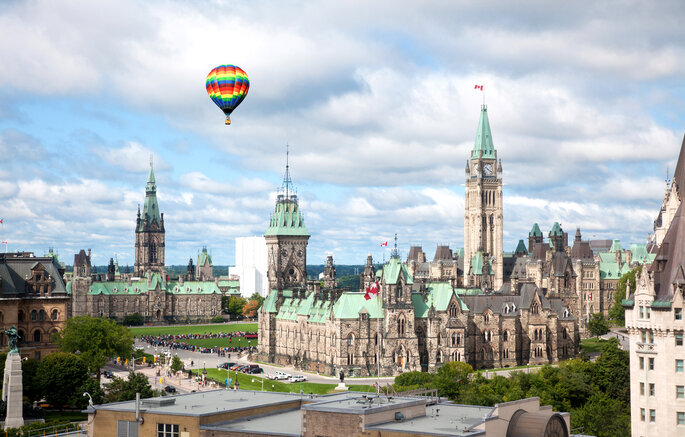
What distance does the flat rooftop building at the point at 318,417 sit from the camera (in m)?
48.0

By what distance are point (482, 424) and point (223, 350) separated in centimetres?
11722

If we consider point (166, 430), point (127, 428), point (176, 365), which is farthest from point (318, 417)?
point (176, 365)

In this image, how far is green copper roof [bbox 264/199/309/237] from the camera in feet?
570

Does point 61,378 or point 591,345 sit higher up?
point 61,378

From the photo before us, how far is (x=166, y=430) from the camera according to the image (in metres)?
53.2

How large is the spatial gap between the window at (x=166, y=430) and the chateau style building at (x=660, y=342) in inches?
1500

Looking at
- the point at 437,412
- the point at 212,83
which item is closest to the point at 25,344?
the point at 212,83

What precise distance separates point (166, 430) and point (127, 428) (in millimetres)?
2809

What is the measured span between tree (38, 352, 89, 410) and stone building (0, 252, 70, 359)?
52.3 feet

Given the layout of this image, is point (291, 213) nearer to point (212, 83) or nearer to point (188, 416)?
point (212, 83)

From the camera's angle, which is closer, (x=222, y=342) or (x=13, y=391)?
(x=13, y=391)

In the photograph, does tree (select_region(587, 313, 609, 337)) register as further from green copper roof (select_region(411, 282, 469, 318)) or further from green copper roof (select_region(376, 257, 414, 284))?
green copper roof (select_region(376, 257, 414, 284))

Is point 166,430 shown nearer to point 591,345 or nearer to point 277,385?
point 277,385

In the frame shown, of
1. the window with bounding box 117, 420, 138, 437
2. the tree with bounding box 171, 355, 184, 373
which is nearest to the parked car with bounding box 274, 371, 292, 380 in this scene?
the tree with bounding box 171, 355, 184, 373
